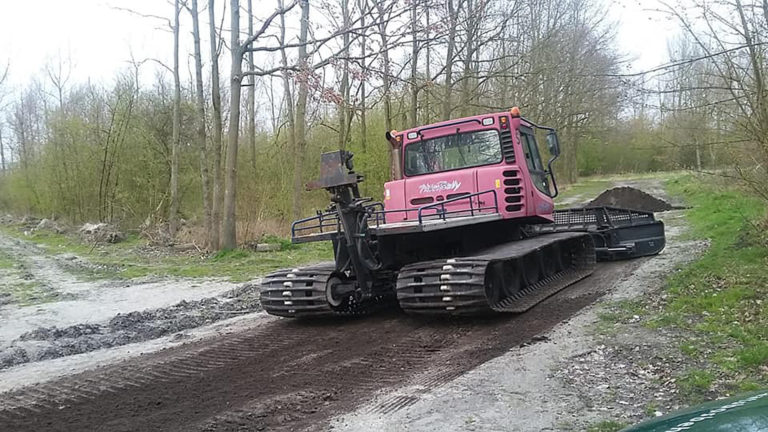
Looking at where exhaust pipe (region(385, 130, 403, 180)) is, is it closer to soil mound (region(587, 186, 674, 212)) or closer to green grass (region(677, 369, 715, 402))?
green grass (region(677, 369, 715, 402))

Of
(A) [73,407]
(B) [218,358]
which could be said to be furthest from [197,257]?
(A) [73,407]

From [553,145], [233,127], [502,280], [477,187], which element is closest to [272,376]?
[502,280]

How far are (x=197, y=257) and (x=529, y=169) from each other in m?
9.26

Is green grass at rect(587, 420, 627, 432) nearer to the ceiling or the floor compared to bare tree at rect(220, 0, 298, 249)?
nearer to the floor

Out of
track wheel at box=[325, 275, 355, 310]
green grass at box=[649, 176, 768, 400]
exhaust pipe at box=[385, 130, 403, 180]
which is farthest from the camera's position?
exhaust pipe at box=[385, 130, 403, 180]

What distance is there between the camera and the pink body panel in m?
8.36

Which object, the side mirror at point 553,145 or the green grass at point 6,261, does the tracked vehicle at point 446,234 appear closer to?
the side mirror at point 553,145

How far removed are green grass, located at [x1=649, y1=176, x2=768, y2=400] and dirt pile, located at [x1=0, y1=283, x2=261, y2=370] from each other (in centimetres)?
520

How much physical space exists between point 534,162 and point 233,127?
788 centimetres

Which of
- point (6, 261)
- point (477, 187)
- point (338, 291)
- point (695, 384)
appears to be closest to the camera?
point (695, 384)

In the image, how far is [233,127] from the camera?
14820 mm

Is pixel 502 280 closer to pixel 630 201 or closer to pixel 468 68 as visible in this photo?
pixel 468 68

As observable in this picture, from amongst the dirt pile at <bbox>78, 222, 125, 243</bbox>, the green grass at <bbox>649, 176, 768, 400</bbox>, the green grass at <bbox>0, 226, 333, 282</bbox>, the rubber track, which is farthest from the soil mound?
the dirt pile at <bbox>78, 222, 125, 243</bbox>

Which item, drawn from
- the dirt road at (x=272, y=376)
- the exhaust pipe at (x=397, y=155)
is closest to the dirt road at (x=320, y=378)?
the dirt road at (x=272, y=376)
